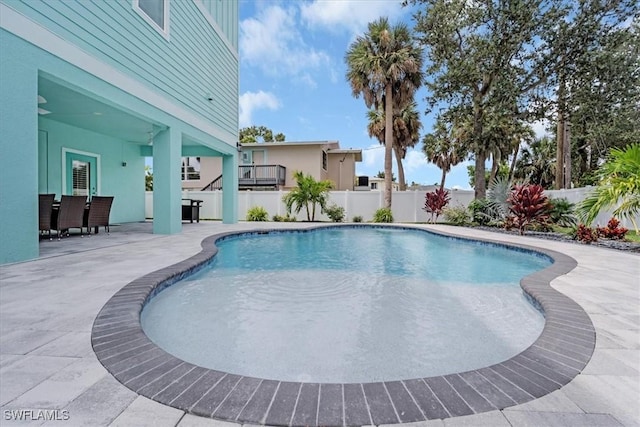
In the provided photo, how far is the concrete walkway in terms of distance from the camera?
1.60 metres

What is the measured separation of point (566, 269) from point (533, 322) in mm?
2409

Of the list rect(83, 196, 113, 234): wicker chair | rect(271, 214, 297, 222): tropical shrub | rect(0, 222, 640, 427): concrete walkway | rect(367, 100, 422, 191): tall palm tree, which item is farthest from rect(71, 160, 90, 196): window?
rect(367, 100, 422, 191): tall palm tree

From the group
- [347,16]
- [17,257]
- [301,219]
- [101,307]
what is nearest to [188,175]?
[301,219]

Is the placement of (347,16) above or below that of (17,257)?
above

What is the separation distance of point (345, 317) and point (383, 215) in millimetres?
12585

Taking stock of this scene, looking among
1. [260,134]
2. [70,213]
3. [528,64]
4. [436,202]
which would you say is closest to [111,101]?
[70,213]

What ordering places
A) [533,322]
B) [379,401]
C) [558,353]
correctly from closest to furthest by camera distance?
[379,401] < [558,353] < [533,322]

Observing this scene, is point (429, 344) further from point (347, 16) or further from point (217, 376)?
point (347, 16)

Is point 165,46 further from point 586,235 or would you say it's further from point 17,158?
point 586,235

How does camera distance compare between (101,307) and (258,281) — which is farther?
(258,281)

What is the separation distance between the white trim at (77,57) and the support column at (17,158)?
320mm

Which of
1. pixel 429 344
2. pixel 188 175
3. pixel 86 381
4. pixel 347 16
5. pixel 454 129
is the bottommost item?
pixel 429 344

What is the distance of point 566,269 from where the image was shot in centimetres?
506

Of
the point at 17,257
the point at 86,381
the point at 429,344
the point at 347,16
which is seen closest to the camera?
the point at 86,381
